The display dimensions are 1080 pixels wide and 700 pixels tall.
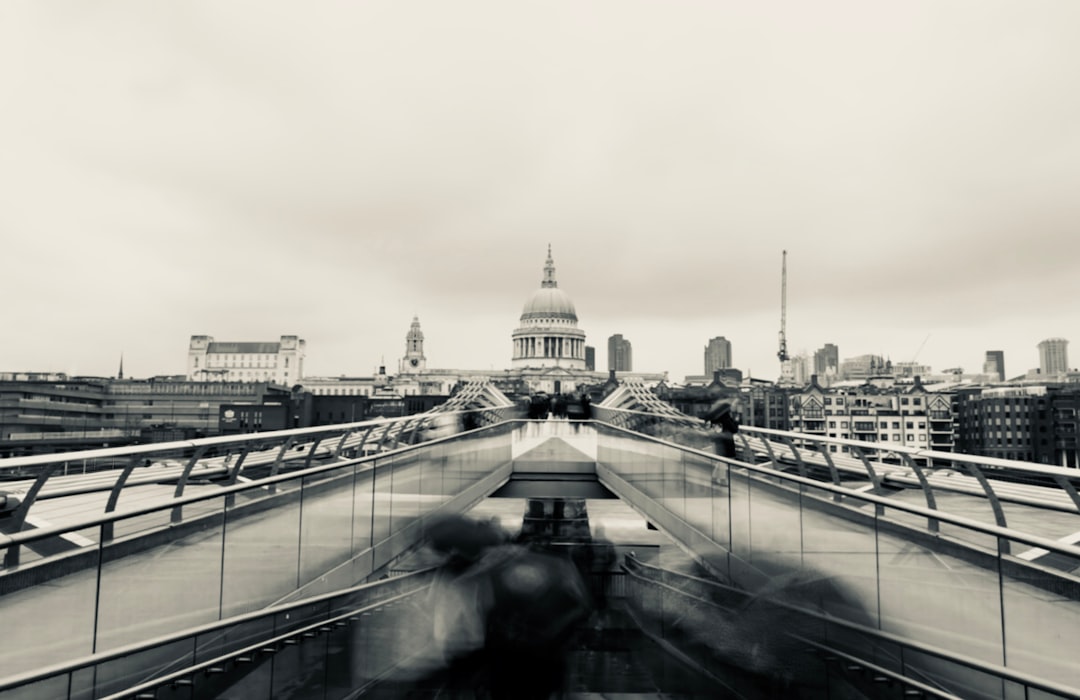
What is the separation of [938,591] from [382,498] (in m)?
4.77

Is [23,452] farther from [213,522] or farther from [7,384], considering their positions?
[213,522]

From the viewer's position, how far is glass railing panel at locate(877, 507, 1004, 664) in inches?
130

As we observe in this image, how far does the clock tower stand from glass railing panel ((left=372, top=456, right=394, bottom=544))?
7272 inches

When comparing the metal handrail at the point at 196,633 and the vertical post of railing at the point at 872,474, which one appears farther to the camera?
the vertical post of railing at the point at 872,474

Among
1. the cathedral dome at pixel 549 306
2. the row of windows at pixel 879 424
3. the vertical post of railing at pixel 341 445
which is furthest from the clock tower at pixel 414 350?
the vertical post of railing at pixel 341 445

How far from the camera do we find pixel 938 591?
3658 mm

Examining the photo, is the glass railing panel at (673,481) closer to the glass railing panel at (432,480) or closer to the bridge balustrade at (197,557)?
the glass railing panel at (432,480)

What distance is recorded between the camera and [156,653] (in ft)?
12.5

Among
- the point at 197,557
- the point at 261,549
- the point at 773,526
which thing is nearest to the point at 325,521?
the point at 261,549

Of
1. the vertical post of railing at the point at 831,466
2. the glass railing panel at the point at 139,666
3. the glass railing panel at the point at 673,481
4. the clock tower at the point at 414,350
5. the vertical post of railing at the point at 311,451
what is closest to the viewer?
the glass railing panel at the point at 139,666

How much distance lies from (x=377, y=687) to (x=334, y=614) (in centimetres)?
111

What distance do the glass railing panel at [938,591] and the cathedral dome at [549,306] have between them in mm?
163762

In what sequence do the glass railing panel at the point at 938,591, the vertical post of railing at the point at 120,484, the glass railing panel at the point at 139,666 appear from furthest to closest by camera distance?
the vertical post of railing at the point at 120,484 < the glass railing panel at the point at 139,666 < the glass railing panel at the point at 938,591

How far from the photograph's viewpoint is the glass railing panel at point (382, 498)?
6.91 meters
